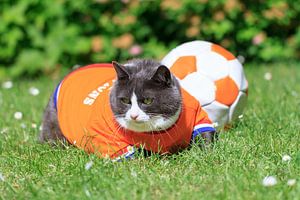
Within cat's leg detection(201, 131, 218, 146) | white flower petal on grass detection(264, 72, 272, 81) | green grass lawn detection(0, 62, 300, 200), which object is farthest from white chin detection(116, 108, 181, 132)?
white flower petal on grass detection(264, 72, 272, 81)

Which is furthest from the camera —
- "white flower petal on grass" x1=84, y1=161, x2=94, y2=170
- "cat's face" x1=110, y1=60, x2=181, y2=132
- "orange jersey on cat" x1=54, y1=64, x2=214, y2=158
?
"orange jersey on cat" x1=54, y1=64, x2=214, y2=158

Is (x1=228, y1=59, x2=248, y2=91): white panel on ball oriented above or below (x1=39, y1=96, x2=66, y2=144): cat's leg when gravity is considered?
above

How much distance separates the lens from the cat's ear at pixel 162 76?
3.45 metres

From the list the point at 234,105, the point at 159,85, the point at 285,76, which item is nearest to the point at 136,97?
the point at 159,85

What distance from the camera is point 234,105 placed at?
14.0 feet

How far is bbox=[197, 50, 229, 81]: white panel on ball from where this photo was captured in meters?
4.26

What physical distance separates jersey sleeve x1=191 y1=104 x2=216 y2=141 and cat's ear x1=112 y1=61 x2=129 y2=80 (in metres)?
0.57

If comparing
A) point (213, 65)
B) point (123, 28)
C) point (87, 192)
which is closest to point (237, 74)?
point (213, 65)

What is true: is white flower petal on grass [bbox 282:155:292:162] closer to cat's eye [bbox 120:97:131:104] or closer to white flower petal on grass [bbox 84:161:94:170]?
cat's eye [bbox 120:97:131:104]

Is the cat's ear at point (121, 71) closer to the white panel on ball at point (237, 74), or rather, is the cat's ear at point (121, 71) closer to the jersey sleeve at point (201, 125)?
the jersey sleeve at point (201, 125)

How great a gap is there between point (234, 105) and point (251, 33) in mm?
3186

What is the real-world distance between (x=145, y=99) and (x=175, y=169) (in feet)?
1.42

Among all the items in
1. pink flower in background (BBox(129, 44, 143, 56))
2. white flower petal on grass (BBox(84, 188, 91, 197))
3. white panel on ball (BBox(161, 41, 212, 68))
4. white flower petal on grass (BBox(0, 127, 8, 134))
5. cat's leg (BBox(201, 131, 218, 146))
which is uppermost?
white panel on ball (BBox(161, 41, 212, 68))

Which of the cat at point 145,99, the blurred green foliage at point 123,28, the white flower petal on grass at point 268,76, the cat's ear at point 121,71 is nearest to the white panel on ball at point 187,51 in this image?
the cat at point 145,99
